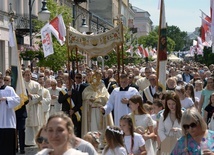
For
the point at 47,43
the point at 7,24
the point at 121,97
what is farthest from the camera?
the point at 7,24

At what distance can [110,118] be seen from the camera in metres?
15.6

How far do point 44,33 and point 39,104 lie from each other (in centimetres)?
990

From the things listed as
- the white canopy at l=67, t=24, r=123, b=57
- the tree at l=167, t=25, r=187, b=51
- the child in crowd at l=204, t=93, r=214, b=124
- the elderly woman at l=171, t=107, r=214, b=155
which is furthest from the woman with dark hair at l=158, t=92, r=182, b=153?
the tree at l=167, t=25, r=187, b=51

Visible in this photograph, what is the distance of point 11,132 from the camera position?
12.8m

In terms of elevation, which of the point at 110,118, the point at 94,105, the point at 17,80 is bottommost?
the point at 110,118

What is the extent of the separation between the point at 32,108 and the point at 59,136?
10.8 metres

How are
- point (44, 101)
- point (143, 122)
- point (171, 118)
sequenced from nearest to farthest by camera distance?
point (171, 118)
point (143, 122)
point (44, 101)

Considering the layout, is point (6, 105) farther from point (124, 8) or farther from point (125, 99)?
point (124, 8)

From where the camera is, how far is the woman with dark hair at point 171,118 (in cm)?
947

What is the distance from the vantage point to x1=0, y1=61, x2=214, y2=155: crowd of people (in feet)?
20.5

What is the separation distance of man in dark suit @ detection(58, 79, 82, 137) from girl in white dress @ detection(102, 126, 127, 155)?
775 centimetres

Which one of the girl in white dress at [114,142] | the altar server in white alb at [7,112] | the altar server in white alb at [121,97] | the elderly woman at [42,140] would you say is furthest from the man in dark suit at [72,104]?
the elderly woman at [42,140]

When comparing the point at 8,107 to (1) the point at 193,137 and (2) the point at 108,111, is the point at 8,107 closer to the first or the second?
(2) the point at 108,111

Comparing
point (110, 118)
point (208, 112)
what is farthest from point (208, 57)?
point (208, 112)
